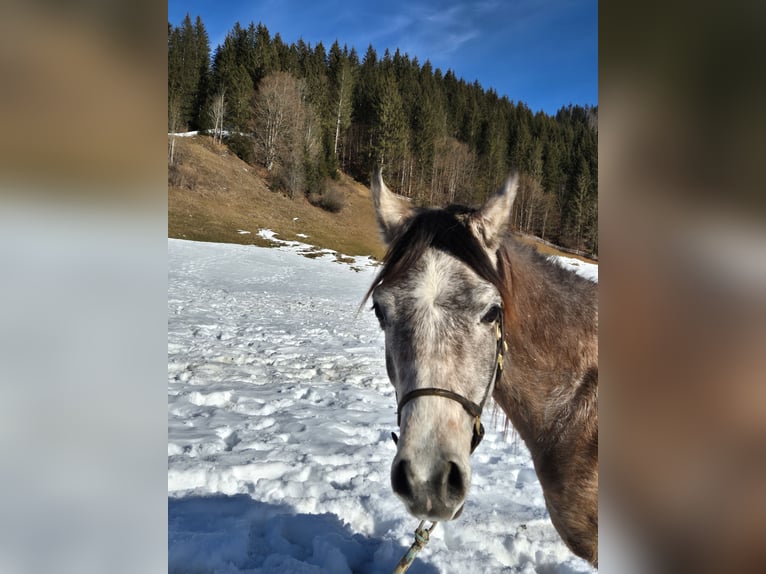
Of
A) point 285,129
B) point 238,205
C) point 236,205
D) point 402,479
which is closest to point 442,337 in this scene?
point 402,479

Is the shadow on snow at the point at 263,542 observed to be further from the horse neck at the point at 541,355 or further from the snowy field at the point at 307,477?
the horse neck at the point at 541,355

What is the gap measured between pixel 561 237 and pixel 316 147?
3593 millimetres

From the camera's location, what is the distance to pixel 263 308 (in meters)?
10.5

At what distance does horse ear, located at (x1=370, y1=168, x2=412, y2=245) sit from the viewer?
2.07 m

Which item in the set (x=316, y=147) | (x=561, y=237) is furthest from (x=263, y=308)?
(x=561, y=237)

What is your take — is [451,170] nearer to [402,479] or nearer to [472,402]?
[472,402]

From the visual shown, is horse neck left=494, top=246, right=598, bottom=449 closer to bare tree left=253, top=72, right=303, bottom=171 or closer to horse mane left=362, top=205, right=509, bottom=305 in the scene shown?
horse mane left=362, top=205, right=509, bottom=305

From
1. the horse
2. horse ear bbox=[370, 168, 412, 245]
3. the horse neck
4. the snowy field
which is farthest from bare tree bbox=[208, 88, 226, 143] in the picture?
the horse neck

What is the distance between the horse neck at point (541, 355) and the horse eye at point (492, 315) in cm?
28

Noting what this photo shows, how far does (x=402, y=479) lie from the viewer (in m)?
1.32

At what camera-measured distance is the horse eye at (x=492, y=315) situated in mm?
1598
